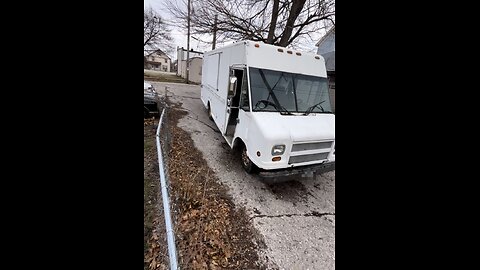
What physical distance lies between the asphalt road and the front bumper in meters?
0.48

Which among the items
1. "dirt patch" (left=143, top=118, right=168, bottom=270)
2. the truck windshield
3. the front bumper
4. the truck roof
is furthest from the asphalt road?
the truck roof

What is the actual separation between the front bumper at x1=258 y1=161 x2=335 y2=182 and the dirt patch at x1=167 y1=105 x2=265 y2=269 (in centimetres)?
74

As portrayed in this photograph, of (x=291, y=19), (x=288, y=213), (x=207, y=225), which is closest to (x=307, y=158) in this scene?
(x=288, y=213)

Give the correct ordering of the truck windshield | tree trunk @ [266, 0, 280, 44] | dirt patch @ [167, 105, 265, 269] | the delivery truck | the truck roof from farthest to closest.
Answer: tree trunk @ [266, 0, 280, 44] < the truck roof < the truck windshield < the delivery truck < dirt patch @ [167, 105, 265, 269]

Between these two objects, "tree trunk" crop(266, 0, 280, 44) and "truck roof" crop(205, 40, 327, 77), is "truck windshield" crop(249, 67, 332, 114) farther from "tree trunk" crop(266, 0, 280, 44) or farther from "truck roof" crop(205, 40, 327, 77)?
"tree trunk" crop(266, 0, 280, 44)

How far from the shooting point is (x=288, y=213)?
3805 mm

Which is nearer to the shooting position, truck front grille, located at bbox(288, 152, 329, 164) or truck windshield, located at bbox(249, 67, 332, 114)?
truck front grille, located at bbox(288, 152, 329, 164)

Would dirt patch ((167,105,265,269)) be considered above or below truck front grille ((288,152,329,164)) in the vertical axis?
below

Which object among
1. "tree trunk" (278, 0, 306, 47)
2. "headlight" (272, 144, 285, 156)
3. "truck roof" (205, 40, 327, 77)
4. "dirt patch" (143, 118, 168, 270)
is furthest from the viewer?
"tree trunk" (278, 0, 306, 47)

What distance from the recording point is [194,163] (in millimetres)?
5309

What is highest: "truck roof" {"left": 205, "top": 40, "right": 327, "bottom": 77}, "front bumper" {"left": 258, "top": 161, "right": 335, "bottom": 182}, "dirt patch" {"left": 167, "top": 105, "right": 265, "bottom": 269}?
"truck roof" {"left": 205, "top": 40, "right": 327, "bottom": 77}

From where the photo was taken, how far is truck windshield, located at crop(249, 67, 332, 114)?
183 inches
